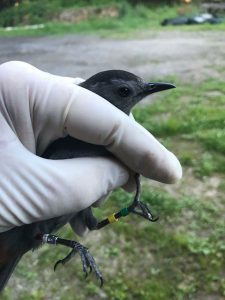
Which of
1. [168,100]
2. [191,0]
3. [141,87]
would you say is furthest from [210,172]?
[191,0]

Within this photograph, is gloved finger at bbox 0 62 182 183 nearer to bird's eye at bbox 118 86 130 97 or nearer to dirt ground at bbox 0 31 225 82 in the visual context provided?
bird's eye at bbox 118 86 130 97

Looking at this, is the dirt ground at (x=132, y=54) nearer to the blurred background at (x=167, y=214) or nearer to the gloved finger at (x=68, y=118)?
the blurred background at (x=167, y=214)

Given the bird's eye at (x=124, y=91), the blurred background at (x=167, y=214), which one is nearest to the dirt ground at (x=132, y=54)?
the blurred background at (x=167, y=214)

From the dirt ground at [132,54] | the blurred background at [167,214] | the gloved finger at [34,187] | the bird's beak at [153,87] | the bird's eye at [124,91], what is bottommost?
the dirt ground at [132,54]

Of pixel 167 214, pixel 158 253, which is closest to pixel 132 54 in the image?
pixel 167 214

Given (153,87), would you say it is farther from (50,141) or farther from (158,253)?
(158,253)

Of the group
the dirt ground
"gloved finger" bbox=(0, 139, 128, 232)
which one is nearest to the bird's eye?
"gloved finger" bbox=(0, 139, 128, 232)

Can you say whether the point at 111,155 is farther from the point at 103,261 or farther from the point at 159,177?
the point at 103,261
